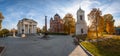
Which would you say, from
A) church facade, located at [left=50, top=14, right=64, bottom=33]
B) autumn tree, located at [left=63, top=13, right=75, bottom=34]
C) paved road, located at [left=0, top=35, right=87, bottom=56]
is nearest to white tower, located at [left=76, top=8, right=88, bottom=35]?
paved road, located at [left=0, top=35, right=87, bottom=56]

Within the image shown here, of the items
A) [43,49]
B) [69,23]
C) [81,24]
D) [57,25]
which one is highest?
[69,23]

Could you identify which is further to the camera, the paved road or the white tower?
the white tower

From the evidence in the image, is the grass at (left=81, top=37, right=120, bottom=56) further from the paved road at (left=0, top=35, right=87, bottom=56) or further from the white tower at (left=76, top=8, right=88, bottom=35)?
the white tower at (left=76, top=8, right=88, bottom=35)

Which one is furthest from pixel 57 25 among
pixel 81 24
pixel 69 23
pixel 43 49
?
pixel 43 49

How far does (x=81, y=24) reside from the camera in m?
37.2

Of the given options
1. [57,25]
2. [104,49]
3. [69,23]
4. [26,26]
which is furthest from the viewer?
[57,25]

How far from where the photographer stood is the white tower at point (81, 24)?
36969 mm

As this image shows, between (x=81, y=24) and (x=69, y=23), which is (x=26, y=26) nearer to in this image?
(x=69, y=23)

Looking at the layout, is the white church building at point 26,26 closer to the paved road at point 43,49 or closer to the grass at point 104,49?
the paved road at point 43,49

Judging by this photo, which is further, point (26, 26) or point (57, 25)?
point (57, 25)

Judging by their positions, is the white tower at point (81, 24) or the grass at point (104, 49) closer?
the grass at point (104, 49)

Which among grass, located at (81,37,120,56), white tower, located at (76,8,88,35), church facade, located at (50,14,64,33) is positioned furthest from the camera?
church facade, located at (50,14,64,33)

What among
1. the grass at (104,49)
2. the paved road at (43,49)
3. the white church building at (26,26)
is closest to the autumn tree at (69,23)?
the white church building at (26,26)

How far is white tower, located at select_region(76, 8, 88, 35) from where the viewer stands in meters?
37.0
